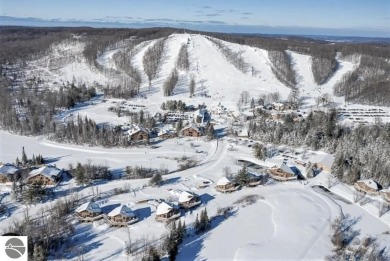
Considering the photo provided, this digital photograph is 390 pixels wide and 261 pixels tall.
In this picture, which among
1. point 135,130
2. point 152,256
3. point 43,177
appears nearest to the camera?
point 152,256

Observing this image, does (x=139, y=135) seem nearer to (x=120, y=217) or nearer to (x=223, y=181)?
(x=223, y=181)

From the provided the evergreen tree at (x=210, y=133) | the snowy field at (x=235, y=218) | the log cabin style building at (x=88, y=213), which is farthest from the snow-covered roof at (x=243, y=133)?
the log cabin style building at (x=88, y=213)

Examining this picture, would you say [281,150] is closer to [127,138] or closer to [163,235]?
[127,138]

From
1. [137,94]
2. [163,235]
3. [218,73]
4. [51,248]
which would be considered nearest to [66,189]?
[51,248]

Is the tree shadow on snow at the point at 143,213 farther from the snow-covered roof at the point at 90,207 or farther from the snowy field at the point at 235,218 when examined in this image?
the snow-covered roof at the point at 90,207

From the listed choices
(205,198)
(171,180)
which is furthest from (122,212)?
(171,180)

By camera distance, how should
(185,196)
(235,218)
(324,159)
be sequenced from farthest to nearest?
(324,159)
(185,196)
(235,218)

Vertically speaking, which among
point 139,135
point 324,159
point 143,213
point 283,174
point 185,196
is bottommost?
point 143,213

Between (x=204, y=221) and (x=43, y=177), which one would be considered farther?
(x=43, y=177)
